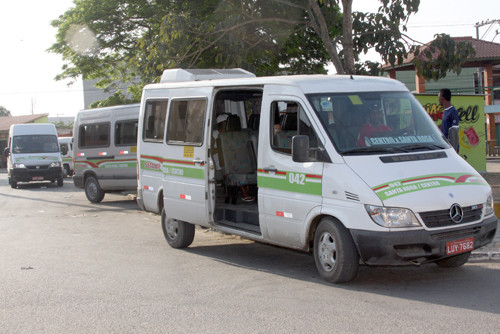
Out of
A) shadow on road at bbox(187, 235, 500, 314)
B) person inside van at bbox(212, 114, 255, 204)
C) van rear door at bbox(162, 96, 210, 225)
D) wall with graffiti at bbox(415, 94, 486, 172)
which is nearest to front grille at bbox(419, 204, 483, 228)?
shadow on road at bbox(187, 235, 500, 314)

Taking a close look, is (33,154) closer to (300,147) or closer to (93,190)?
(93,190)

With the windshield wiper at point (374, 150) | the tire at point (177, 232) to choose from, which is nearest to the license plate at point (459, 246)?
the windshield wiper at point (374, 150)

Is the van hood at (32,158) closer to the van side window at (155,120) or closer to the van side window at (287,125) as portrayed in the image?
the van side window at (155,120)

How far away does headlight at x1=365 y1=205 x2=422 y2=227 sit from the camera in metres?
6.19

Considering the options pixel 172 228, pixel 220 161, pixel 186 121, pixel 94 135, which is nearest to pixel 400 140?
pixel 220 161

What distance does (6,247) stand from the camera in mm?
10312

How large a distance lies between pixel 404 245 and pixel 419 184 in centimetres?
66

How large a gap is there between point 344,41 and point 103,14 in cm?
1340

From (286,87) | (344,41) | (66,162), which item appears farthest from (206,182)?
(66,162)

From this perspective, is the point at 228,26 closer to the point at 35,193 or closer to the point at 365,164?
the point at 365,164

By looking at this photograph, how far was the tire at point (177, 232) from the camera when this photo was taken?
947 cm

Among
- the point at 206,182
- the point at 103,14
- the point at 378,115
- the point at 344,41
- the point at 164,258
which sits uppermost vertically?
the point at 103,14

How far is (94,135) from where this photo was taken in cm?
1741

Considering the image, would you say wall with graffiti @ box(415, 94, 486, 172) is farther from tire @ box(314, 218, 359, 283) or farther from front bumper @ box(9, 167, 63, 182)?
front bumper @ box(9, 167, 63, 182)
